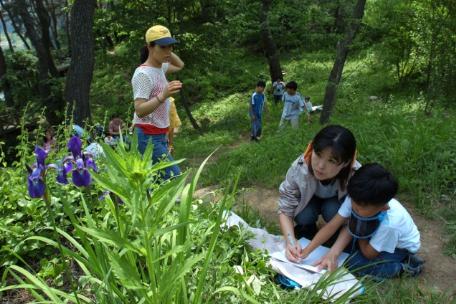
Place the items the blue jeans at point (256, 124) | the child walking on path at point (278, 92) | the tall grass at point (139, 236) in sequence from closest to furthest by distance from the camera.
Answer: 1. the tall grass at point (139, 236)
2. the blue jeans at point (256, 124)
3. the child walking on path at point (278, 92)

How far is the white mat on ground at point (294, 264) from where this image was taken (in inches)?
87.4

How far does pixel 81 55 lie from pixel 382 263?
6189 millimetres

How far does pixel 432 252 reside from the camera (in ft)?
9.12

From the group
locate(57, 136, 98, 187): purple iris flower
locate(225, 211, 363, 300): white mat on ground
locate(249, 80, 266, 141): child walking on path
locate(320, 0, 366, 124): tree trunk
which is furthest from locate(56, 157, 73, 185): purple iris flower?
locate(249, 80, 266, 141): child walking on path

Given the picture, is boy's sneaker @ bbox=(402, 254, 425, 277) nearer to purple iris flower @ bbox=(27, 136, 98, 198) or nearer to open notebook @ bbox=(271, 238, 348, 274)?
open notebook @ bbox=(271, 238, 348, 274)

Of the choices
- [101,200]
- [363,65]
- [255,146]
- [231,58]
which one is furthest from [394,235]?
[363,65]

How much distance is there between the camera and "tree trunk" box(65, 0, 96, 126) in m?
6.85

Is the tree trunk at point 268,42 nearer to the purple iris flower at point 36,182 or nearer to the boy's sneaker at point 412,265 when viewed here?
the boy's sneaker at point 412,265

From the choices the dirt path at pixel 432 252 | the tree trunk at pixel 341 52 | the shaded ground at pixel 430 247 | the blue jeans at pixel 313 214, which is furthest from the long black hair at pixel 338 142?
the tree trunk at pixel 341 52

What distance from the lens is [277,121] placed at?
10172 millimetres

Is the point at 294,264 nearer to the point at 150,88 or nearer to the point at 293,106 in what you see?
the point at 150,88

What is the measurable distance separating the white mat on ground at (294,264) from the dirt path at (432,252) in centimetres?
51

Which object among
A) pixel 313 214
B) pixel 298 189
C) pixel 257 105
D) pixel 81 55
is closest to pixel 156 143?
pixel 298 189

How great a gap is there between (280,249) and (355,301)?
0.63 meters
